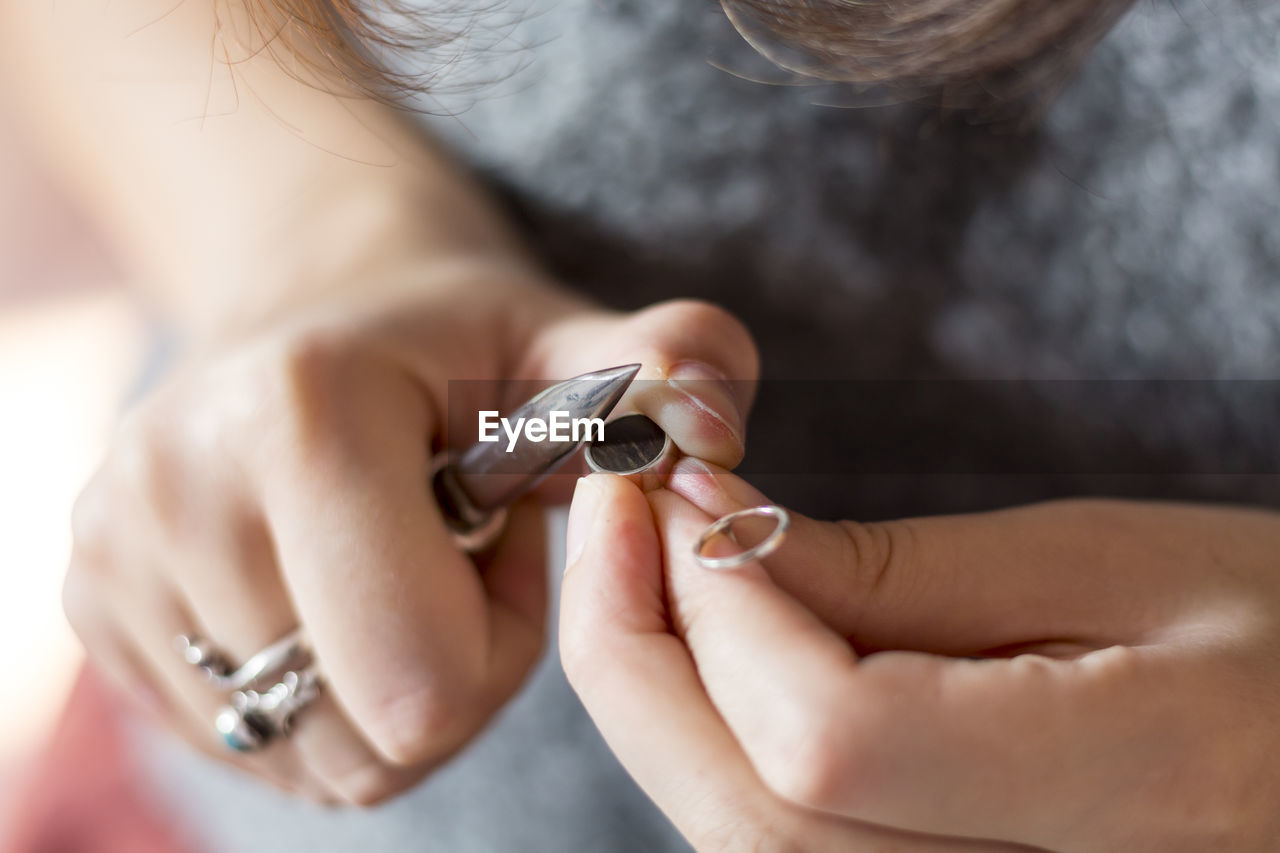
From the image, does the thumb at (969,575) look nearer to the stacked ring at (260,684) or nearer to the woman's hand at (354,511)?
the woman's hand at (354,511)

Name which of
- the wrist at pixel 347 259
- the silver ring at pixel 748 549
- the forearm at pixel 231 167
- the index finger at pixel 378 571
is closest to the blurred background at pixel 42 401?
the forearm at pixel 231 167

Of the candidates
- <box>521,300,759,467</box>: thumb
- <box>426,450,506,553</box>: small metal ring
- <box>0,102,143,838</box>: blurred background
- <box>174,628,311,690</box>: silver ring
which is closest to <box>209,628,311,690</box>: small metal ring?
<box>174,628,311,690</box>: silver ring

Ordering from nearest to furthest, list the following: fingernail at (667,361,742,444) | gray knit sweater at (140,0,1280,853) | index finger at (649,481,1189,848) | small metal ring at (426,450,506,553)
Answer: index finger at (649,481,1189,848) → fingernail at (667,361,742,444) → small metal ring at (426,450,506,553) → gray knit sweater at (140,0,1280,853)

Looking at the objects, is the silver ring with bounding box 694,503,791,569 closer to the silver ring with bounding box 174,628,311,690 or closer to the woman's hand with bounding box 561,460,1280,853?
the woman's hand with bounding box 561,460,1280,853

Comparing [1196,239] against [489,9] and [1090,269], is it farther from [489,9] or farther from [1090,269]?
[489,9]

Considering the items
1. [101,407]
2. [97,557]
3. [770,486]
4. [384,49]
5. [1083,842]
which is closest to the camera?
[1083,842]

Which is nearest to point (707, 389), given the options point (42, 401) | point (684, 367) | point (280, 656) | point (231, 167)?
point (684, 367)

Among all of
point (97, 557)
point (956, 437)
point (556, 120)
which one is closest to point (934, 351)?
point (956, 437)
